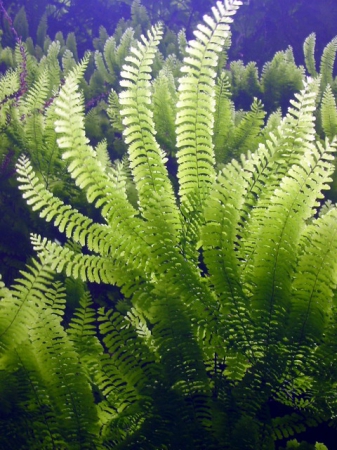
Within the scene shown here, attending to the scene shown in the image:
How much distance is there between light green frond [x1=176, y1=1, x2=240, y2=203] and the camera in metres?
0.73

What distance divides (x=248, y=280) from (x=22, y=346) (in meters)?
0.42

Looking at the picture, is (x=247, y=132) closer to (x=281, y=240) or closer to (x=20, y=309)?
(x=281, y=240)

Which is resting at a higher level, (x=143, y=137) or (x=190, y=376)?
(x=143, y=137)

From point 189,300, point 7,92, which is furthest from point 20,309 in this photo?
point 7,92

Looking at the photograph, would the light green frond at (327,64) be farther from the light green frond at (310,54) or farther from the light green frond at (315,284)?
the light green frond at (315,284)

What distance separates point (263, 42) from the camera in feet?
12.8

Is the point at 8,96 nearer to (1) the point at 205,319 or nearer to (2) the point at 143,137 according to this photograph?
(2) the point at 143,137

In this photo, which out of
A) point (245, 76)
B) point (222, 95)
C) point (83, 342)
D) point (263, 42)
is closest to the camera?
point (83, 342)

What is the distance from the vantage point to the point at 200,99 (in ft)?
2.56

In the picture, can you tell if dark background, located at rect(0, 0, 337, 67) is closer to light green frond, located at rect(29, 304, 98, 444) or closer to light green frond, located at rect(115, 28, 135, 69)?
light green frond, located at rect(115, 28, 135, 69)

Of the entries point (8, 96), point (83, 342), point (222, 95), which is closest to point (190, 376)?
point (83, 342)

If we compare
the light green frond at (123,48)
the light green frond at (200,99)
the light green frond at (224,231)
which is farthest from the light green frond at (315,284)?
the light green frond at (123,48)

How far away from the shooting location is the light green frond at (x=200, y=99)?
0.73 meters

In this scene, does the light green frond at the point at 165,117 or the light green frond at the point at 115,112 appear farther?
the light green frond at the point at 115,112
